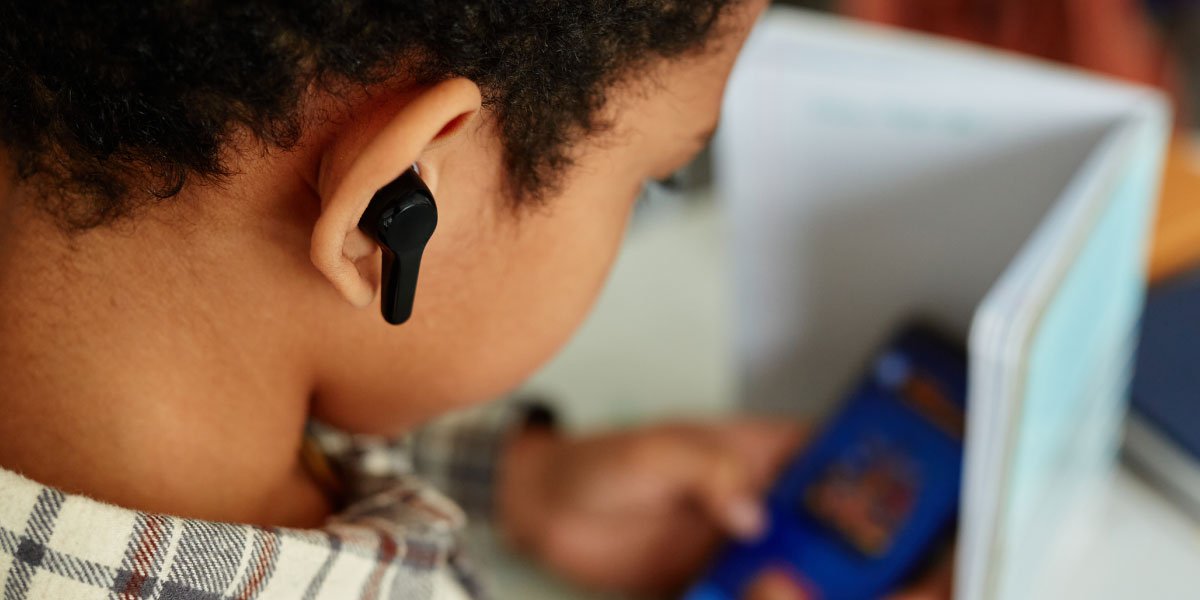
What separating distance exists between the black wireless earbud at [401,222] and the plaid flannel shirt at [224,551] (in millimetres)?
127

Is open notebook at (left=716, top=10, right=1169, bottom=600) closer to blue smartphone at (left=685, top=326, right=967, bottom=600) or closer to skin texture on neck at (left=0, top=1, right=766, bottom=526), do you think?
blue smartphone at (left=685, top=326, right=967, bottom=600)

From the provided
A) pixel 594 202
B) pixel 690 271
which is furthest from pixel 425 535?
pixel 690 271

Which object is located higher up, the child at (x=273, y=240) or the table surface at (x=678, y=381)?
the child at (x=273, y=240)

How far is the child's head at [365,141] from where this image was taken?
0.34m

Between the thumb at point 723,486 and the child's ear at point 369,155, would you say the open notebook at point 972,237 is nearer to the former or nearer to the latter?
the thumb at point 723,486

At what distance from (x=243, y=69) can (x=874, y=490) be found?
491 mm

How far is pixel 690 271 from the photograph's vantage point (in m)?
0.97

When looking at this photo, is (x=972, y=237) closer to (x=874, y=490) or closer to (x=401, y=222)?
(x=874, y=490)

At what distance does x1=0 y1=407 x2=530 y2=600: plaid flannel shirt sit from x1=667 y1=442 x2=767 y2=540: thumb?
20 centimetres

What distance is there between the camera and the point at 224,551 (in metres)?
0.42

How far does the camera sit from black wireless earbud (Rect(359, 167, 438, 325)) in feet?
1.20

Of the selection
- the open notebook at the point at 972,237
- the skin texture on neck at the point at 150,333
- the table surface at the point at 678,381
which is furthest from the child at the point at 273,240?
the table surface at the point at 678,381

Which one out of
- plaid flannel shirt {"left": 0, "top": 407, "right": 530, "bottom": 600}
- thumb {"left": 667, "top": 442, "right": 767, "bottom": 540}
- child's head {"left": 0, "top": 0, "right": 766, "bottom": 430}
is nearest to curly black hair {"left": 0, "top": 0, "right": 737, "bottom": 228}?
child's head {"left": 0, "top": 0, "right": 766, "bottom": 430}

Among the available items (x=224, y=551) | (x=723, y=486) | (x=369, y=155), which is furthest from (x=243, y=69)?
(x=723, y=486)
